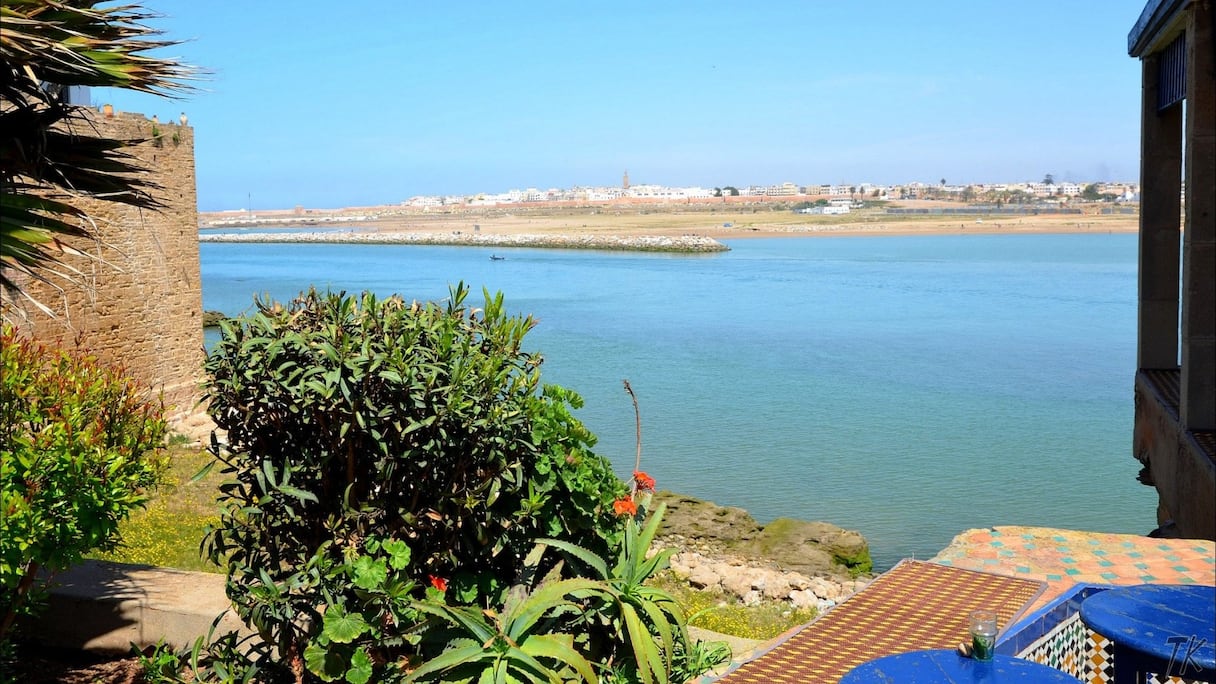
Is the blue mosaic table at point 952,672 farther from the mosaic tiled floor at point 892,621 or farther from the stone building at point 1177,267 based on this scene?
the stone building at point 1177,267

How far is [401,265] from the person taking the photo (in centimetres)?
7712

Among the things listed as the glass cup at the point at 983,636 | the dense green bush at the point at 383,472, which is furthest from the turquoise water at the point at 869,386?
the glass cup at the point at 983,636

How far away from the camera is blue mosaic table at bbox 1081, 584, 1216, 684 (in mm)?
3555

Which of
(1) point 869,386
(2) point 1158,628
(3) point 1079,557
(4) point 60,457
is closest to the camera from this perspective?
(2) point 1158,628

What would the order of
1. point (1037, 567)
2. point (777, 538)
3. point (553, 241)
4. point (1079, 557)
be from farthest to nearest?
point (553, 241) → point (777, 538) → point (1079, 557) → point (1037, 567)

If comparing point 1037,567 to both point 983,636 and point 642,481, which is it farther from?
point 983,636

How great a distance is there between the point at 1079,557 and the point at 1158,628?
448cm

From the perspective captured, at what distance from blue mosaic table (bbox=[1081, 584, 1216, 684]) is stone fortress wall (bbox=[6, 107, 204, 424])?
1221 cm

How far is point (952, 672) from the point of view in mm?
3447

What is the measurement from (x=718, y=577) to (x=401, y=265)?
225ft

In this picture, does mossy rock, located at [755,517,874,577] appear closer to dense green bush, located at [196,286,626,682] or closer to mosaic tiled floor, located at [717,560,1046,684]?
mosaic tiled floor, located at [717,560,1046,684]

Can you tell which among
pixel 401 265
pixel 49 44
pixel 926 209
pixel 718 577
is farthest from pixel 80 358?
pixel 926 209

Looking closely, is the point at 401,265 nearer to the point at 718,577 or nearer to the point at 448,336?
the point at 718,577

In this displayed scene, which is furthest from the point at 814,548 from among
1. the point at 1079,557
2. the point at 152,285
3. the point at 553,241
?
the point at 553,241
